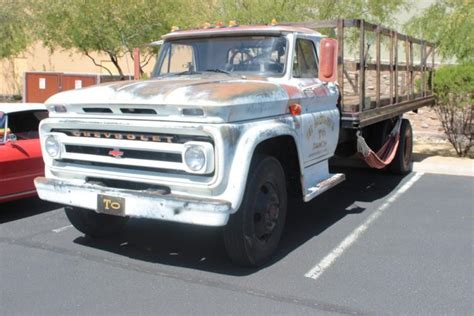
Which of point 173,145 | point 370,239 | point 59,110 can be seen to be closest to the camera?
point 173,145

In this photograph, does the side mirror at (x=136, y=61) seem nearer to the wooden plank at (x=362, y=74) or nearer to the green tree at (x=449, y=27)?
the wooden plank at (x=362, y=74)

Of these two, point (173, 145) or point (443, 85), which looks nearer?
point (173, 145)

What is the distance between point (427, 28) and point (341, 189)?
19.3ft

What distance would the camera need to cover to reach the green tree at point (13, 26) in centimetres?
2159

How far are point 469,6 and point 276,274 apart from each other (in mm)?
8805

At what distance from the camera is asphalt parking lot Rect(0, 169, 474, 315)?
13.7 feet

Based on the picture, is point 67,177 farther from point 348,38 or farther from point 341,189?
point 348,38

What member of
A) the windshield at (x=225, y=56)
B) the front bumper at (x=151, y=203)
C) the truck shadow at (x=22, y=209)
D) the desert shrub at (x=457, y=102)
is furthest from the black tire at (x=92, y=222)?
the desert shrub at (x=457, y=102)

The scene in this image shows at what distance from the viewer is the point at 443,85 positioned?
10719mm

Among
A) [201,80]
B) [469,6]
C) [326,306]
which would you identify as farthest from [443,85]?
[326,306]

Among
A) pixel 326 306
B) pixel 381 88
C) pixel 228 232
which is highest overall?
pixel 381 88

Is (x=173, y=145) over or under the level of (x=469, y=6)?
under

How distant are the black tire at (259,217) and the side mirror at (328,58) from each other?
1136 mm

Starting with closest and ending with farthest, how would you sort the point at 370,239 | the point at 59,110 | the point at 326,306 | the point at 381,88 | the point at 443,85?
the point at 326,306 → the point at 59,110 → the point at 370,239 → the point at 381,88 → the point at 443,85
